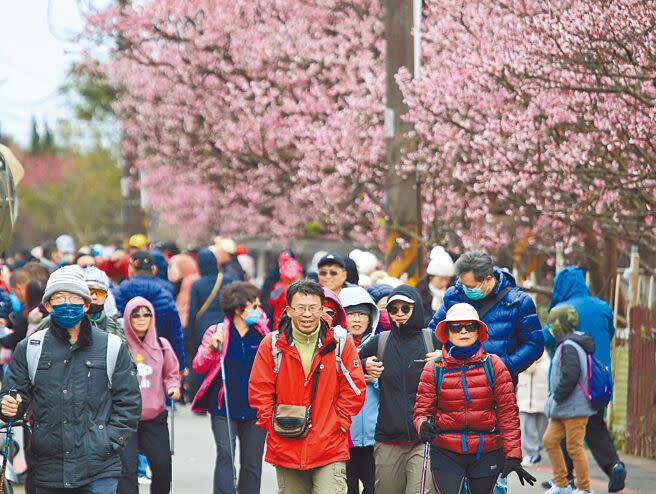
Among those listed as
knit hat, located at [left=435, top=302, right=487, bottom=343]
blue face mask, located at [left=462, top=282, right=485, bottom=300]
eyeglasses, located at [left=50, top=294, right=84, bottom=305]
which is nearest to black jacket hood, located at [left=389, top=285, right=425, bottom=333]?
blue face mask, located at [left=462, top=282, right=485, bottom=300]

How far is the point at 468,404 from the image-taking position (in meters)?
7.55

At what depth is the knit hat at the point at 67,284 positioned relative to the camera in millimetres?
6906

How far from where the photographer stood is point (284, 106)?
20125mm

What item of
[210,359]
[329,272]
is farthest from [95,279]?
[329,272]

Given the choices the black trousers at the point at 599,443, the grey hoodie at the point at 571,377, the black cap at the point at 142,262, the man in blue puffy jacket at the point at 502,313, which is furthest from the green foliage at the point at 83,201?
the man in blue puffy jacket at the point at 502,313

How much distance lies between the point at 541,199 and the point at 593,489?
367 cm

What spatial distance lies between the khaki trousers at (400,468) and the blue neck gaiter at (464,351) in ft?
3.16

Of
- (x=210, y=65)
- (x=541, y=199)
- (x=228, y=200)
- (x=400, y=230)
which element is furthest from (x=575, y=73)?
(x=228, y=200)

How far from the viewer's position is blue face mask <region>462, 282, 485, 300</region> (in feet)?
27.6

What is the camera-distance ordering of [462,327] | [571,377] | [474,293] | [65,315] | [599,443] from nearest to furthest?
[65,315] < [462,327] < [474,293] < [571,377] < [599,443]

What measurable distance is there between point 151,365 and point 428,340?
2.22 metres

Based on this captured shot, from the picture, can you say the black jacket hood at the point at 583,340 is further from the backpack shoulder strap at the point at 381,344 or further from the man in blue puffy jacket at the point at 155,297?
the man in blue puffy jacket at the point at 155,297

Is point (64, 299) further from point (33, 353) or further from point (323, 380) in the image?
point (323, 380)

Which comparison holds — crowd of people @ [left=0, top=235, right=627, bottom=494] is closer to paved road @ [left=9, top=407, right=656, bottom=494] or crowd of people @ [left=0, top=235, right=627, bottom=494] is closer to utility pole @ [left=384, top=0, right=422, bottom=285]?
paved road @ [left=9, top=407, right=656, bottom=494]
